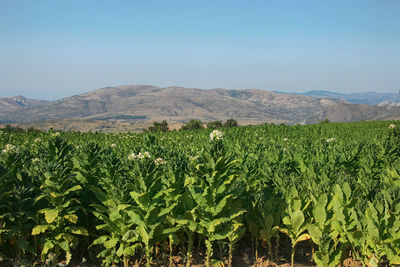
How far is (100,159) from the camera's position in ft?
25.7

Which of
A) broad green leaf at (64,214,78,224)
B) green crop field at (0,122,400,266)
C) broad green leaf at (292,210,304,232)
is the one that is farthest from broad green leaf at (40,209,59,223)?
broad green leaf at (292,210,304,232)

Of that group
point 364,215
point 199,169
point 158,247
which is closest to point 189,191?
point 199,169

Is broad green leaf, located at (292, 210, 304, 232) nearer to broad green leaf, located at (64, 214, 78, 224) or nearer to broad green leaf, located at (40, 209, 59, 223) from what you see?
broad green leaf, located at (64, 214, 78, 224)

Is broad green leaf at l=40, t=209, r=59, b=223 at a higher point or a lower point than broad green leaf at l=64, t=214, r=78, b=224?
higher

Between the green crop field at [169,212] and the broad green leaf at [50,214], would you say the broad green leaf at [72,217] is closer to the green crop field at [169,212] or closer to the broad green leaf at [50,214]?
the green crop field at [169,212]

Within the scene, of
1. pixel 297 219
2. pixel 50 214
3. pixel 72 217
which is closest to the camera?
pixel 50 214

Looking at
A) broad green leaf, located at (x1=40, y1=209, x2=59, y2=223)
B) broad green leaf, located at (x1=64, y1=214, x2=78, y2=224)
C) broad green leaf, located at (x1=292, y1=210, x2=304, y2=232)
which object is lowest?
broad green leaf, located at (x1=292, y1=210, x2=304, y2=232)

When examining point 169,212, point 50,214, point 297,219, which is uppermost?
point 50,214

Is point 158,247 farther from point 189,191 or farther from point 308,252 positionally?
point 308,252

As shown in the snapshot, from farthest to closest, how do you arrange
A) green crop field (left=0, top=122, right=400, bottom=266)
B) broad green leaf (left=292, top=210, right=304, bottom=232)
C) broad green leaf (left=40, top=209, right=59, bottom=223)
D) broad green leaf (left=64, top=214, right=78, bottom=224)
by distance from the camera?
broad green leaf (left=292, top=210, right=304, bottom=232), broad green leaf (left=64, top=214, right=78, bottom=224), green crop field (left=0, top=122, right=400, bottom=266), broad green leaf (left=40, top=209, right=59, bottom=223)

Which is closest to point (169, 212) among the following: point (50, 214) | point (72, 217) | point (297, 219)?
point (72, 217)

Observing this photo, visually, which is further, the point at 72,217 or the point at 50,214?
the point at 72,217

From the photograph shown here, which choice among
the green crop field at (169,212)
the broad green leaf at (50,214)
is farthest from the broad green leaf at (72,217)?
the broad green leaf at (50,214)

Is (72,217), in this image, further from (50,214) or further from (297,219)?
(297,219)
